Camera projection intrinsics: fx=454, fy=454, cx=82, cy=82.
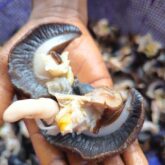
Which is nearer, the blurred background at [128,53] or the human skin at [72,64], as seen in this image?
the human skin at [72,64]

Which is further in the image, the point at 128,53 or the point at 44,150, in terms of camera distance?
the point at 128,53

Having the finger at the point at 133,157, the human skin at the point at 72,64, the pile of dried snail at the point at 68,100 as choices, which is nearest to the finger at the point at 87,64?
the human skin at the point at 72,64

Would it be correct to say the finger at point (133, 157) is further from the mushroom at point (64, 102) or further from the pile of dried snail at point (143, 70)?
the pile of dried snail at point (143, 70)

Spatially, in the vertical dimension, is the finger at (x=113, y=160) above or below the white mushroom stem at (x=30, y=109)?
below

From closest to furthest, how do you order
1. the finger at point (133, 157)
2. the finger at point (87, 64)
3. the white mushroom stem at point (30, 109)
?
the white mushroom stem at point (30, 109)
the finger at point (133, 157)
the finger at point (87, 64)

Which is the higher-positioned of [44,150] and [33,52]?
[33,52]

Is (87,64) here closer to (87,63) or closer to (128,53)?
(87,63)

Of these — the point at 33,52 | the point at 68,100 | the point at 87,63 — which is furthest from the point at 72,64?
the point at 68,100
